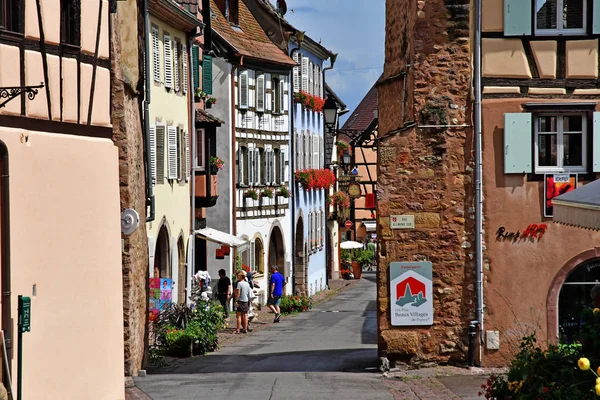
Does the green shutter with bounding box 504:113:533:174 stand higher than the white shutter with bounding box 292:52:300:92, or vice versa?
the white shutter with bounding box 292:52:300:92

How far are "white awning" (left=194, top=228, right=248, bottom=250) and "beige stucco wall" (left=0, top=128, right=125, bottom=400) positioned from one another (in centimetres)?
1794

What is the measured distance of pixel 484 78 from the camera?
1827cm

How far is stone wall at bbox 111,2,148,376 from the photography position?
668 inches

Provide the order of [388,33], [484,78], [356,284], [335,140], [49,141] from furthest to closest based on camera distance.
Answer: [335,140] < [356,284] < [388,33] < [484,78] < [49,141]

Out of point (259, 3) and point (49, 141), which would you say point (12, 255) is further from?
point (259, 3)

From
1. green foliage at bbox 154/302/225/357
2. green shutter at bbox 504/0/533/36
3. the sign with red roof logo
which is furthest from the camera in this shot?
green foliage at bbox 154/302/225/357

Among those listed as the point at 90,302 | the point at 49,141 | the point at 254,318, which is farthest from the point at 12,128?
the point at 254,318

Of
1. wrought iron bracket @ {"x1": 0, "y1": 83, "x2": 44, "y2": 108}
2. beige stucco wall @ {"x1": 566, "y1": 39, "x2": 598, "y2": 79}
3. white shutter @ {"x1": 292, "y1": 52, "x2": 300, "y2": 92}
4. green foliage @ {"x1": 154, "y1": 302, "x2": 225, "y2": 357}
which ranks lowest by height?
green foliage @ {"x1": 154, "y1": 302, "x2": 225, "y2": 357}

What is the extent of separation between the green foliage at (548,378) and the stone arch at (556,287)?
812cm

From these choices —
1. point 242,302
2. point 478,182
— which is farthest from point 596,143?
point 242,302

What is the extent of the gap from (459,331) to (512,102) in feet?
11.5

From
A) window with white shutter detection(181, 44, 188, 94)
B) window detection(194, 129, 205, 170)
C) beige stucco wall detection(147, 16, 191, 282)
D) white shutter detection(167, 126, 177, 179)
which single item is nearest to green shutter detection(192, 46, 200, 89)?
window with white shutter detection(181, 44, 188, 94)

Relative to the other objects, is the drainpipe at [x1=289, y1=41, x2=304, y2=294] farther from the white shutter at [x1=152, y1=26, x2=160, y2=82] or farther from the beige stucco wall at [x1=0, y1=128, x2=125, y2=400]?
the beige stucco wall at [x1=0, y1=128, x2=125, y2=400]

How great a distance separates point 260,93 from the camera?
43.3 metres
